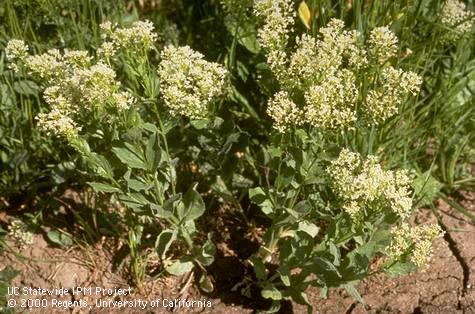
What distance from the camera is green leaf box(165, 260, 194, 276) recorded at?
2736mm

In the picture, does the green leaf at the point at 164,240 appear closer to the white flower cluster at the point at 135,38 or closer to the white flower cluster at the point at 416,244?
the white flower cluster at the point at 135,38

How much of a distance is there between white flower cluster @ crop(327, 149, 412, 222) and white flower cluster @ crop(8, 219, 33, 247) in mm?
1466

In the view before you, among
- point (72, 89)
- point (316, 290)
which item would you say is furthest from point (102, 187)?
point (316, 290)

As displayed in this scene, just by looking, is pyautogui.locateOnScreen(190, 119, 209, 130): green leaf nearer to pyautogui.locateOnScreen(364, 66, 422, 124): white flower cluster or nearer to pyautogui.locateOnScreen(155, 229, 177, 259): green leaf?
pyautogui.locateOnScreen(155, 229, 177, 259): green leaf

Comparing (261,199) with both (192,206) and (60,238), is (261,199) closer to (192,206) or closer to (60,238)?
(192,206)

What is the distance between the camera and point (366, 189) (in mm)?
2062

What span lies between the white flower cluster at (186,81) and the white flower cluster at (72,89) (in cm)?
16

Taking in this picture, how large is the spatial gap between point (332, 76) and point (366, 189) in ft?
1.45

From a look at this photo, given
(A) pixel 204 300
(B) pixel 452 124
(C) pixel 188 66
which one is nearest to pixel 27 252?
(A) pixel 204 300

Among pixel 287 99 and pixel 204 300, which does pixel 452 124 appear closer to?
pixel 287 99

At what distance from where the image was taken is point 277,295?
2.51m

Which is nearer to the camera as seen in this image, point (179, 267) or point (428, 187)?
point (179, 267)

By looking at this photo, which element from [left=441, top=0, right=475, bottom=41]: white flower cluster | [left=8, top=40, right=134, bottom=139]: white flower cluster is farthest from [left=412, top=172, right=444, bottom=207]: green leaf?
[left=8, top=40, right=134, bottom=139]: white flower cluster

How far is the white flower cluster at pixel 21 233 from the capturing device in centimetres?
278
